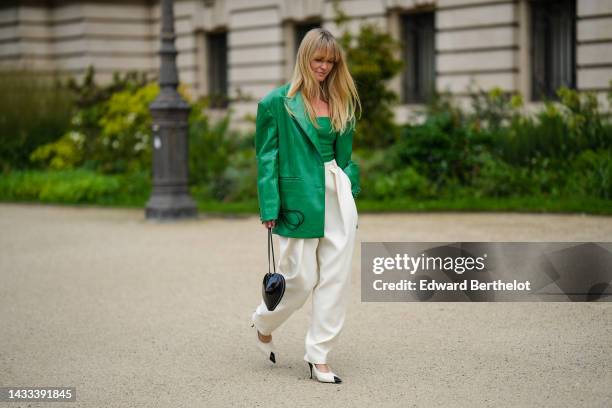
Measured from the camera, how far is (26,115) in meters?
21.8

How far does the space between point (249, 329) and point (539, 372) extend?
7.44ft

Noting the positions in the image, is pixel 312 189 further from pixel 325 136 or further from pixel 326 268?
pixel 326 268

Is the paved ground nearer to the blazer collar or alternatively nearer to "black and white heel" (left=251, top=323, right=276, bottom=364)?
"black and white heel" (left=251, top=323, right=276, bottom=364)

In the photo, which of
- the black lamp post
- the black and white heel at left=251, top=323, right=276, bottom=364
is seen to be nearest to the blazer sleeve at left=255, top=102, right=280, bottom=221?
the black and white heel at left=251, top=323, right=276, bottom=364

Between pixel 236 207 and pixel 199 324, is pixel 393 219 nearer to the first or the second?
pixel 236 207

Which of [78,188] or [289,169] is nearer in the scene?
[289,169]

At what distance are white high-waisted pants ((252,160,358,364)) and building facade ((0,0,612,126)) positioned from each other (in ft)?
40.4

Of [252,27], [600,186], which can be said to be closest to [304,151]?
[600,186]

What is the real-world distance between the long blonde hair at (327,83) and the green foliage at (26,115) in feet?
52.6

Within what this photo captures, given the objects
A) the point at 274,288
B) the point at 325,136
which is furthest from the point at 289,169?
the point at 274,288

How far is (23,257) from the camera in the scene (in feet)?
36.6

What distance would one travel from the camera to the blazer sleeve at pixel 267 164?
568 centimetres

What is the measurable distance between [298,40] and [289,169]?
63.2 ft

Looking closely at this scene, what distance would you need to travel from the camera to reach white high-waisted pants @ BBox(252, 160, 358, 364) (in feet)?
18.7
